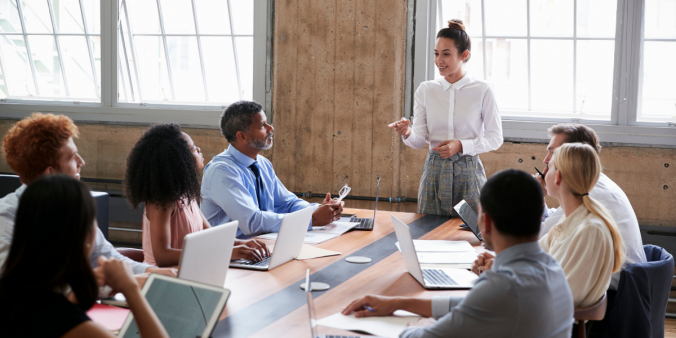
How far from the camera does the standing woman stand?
11.1ft

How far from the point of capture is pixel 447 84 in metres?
3.62

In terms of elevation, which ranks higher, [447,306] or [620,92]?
[620,92]

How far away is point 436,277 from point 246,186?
1251 mm

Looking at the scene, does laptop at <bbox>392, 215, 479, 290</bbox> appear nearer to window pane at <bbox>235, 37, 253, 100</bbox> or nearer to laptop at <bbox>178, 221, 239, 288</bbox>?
laptop at <bbox>178, 221, 239, 288</bbox>

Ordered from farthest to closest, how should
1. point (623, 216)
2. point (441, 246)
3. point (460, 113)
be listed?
point (460, 113) < point (441, 246) < point (623, 216)

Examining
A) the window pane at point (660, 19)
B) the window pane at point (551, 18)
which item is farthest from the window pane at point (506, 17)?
the window pane at point (660, 19)

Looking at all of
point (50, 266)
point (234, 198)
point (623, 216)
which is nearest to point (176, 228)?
point (234, 198)

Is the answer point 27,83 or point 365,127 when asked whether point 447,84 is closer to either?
point 365,127

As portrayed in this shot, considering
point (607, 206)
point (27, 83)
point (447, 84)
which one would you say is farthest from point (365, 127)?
point (27, 83)

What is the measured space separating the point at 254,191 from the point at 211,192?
276 millimetres

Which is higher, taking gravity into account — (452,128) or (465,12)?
(465,12)

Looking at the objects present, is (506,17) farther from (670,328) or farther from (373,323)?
(373,323)

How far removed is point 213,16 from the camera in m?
5.46

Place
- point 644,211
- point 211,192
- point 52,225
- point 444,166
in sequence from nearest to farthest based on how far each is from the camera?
point 52,225
point 211,192
point 444,166
point 644,211
